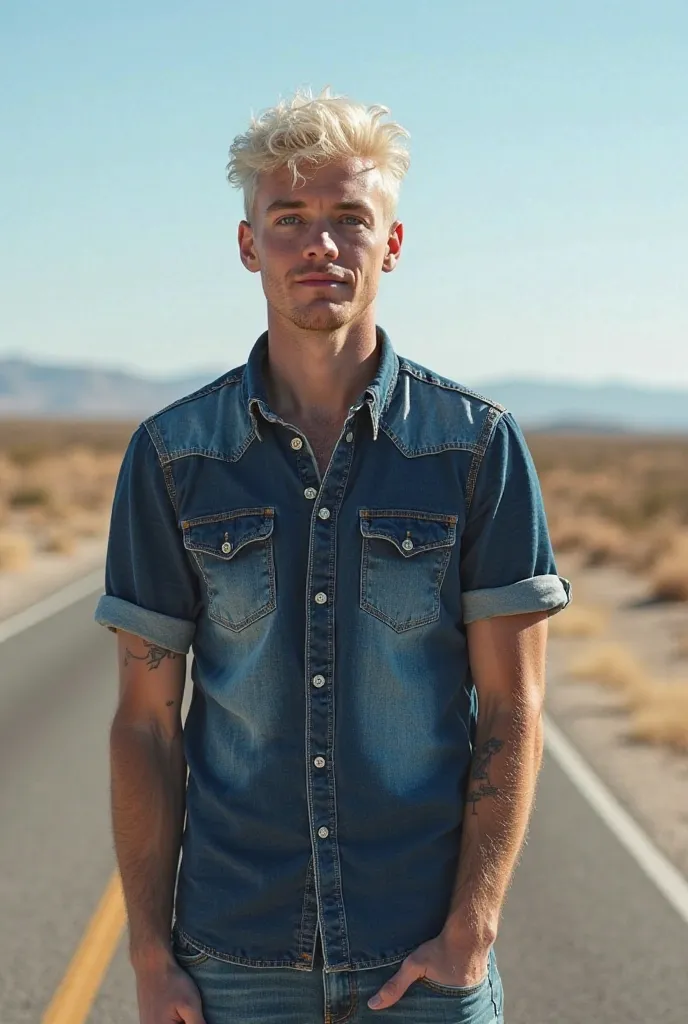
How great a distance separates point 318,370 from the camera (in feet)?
9.05

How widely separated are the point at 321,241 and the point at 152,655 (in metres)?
0.85

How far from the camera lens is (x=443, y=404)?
2734mm

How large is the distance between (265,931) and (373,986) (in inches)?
8.6

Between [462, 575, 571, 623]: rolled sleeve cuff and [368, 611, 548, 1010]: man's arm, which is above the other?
[462, 575, 571, 623]: rolled sleeve cuff

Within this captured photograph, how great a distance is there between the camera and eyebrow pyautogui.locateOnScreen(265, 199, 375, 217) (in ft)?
8.77

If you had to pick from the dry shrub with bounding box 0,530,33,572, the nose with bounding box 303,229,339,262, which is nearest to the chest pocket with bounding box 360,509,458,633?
the nose with bounding box 303,229,339,262

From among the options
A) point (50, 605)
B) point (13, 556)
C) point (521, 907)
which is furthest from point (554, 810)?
point (13, 556)

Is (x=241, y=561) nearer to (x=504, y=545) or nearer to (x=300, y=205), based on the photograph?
(x=504, y=545)

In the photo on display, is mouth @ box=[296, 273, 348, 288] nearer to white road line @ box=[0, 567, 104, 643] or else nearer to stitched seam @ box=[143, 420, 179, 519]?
Answer: stitched seam @ box=[143, 420, 179, 519]

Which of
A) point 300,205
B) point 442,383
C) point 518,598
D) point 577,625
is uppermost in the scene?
point 300,205

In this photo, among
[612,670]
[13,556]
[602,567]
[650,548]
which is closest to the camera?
[612,670]

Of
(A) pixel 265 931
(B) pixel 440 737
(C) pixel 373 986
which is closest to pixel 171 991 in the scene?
(A) pixel 265 931

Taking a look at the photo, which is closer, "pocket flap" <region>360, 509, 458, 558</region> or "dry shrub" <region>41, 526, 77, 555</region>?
"pocket flap" <region>360, 509, 458, 558</region>

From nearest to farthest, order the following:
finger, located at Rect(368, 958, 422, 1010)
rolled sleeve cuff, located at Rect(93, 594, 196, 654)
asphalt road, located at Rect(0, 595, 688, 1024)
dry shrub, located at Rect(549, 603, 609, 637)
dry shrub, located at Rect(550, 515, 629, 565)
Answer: finger, located at Rect(368, 958, 422, 1010), rolled sleeve cuff, located at Rect(93, 594, 196, 654), asphalt road, located at Rect(0, 595, 688, 1024), dry shrub, located at Rect(549, 603, 609, 637), dry shrub, located at Rect(550, 515, 629, 565)
